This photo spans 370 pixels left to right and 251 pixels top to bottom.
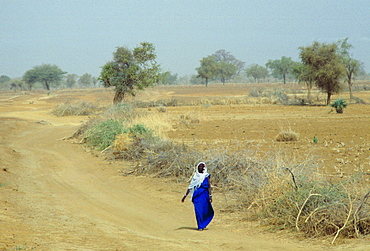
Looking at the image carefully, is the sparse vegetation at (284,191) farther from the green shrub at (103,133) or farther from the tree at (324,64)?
the tree at (324,64)

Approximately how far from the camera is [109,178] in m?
12.9

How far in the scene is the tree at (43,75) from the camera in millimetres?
100688

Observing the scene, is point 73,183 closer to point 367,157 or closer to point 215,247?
point 215,247

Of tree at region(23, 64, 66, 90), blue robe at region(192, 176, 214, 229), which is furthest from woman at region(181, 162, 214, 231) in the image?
tree at region(23, 64, 66, 90)

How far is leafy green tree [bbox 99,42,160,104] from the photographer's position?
113 feet

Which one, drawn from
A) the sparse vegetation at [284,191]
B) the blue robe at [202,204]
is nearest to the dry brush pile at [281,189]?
the sparse vegetation at [284,191]

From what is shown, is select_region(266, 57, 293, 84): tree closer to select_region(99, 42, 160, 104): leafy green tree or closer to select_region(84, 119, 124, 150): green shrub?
select_region(99, 42, 160, 104): leafy green tree

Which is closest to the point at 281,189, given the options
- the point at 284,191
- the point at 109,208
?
the point at 284,191

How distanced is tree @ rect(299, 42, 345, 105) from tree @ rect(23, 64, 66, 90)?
239 ft

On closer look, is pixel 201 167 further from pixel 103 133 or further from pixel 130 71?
pixel 130 71

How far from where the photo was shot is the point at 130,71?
113ft

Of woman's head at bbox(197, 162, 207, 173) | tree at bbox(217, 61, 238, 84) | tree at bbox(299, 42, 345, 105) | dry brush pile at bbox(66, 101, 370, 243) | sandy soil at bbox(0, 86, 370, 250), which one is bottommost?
sandy soil at bbox(0, 86, 370, 250)

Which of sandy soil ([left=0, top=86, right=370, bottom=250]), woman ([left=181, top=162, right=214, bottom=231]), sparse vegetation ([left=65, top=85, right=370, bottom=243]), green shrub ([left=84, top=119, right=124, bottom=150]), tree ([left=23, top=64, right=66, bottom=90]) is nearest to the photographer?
sandy soil ([left=0, top=86, right=370, bottom=250])

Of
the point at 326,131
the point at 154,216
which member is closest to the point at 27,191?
the point at 154,216
